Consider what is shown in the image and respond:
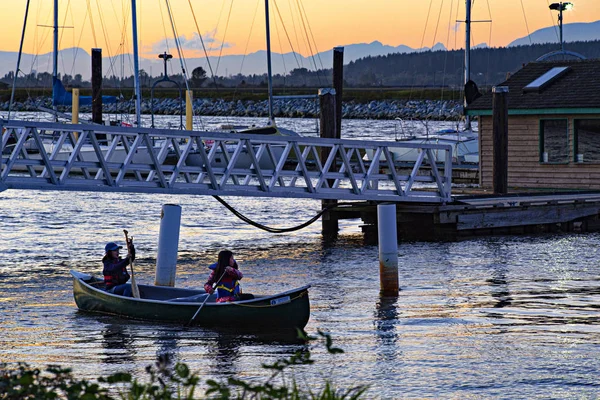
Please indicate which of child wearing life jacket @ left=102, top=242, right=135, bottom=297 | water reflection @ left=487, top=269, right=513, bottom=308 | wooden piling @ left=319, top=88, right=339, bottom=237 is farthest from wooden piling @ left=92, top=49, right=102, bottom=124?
child wearing life jacket @ left=102, top=242, right=135, bottom=297

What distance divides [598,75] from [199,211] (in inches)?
576

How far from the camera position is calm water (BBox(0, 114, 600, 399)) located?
12.9m

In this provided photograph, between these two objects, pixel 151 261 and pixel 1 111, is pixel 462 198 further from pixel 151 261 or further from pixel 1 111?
pixel 1 111

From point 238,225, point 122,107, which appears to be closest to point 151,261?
point 238,225

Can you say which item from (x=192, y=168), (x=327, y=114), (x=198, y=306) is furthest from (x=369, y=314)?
(x=327, y=114)

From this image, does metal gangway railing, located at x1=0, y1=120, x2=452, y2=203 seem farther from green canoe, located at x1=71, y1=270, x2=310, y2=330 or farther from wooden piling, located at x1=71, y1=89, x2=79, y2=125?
wooden piling, located at x1=71, y1=89, x2=79, y2=125

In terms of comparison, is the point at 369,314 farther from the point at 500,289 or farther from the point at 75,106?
the point at 75,106

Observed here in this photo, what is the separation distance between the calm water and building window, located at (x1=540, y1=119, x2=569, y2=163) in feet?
13.4

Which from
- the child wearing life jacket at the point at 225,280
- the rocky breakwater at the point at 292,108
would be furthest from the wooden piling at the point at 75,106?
the rocky breakwater at the point at 292,108

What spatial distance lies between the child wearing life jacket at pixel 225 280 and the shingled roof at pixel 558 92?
1666 cm

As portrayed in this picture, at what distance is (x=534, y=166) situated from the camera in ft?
101

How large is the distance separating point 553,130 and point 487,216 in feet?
19.5

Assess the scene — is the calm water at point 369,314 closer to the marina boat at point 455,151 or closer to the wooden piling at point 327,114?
the wooden piling at point 327,114

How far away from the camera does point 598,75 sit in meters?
30.8
